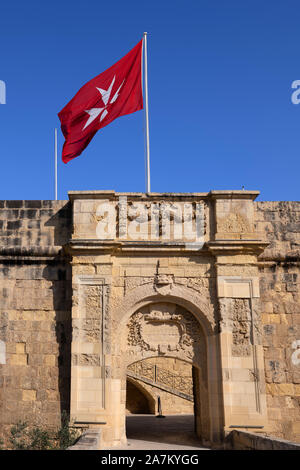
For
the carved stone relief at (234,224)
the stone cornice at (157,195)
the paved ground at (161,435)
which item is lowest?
the paved ground at (161,435)

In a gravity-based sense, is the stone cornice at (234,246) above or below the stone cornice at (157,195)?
below

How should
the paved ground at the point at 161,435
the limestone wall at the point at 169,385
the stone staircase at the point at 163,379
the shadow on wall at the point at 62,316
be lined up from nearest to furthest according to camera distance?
the paved ground at the point at 161,435 → the shadow on wall at the point at 62,316 → the limestone wall at the point at 169,385 → the stone staircase at the point at 163,379

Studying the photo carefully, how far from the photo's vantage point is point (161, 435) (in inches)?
433

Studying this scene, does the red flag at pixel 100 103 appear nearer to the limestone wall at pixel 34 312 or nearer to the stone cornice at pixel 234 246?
the limestone wall at pixel 34 312

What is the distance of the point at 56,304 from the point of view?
1016 cm

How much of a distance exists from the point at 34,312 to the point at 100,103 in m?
4.34

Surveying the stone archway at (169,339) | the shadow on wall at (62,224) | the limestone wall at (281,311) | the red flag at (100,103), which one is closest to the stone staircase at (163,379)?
the stone archway at (169,339)

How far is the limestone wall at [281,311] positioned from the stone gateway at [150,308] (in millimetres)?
20

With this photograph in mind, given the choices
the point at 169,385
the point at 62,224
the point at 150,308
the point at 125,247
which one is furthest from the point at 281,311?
the point at 169,385

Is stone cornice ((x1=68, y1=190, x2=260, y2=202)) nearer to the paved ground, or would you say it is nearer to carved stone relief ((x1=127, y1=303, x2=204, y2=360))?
carved stone relief ((x1=127, y1=303, x2=204, y2=360))

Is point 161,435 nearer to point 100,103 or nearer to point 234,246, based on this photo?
point 234,246

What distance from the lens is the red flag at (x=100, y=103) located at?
423 inches

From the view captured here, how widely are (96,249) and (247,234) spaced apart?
281cm
